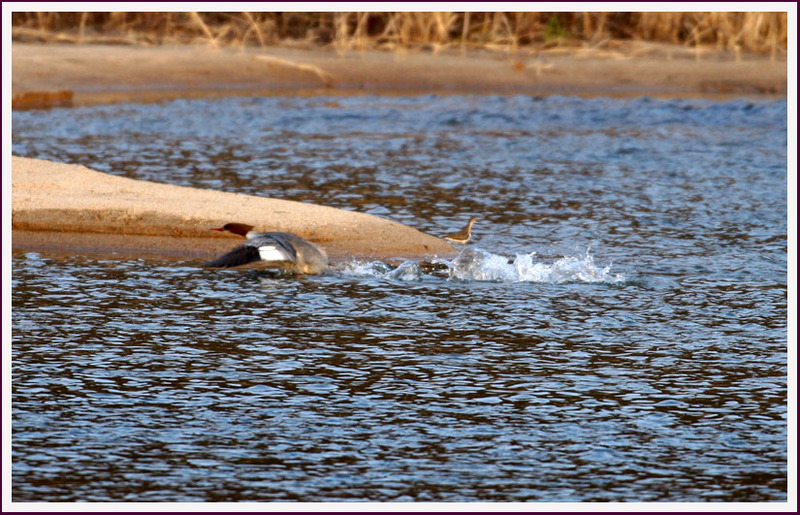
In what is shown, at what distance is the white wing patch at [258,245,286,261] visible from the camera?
876 centimetres

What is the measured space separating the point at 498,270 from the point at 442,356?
209 cm

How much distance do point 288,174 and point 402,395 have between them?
25.1 ft

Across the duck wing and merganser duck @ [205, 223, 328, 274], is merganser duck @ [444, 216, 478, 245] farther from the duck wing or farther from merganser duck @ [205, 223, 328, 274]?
the duck wing

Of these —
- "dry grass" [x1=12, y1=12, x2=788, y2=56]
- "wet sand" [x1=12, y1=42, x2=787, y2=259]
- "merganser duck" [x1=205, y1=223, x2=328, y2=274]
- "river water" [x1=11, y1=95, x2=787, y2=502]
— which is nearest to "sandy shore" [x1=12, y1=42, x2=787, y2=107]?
"wet sand" [x1=12, y1=42, x2=787, y2=259]

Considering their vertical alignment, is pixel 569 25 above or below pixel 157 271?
above

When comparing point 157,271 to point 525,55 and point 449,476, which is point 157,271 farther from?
point 525,55

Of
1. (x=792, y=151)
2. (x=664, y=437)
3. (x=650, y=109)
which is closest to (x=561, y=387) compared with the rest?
(x=664, y=437)

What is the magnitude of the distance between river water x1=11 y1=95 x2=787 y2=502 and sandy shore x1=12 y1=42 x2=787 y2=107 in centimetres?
691

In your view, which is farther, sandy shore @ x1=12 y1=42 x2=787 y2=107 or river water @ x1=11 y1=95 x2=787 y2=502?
sandy shore @ x1=12 y1=42 x2=787 y2=107

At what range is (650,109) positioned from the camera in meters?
19.1

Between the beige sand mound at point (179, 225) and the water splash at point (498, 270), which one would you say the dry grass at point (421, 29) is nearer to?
the beige sand mound at point (179, 225)

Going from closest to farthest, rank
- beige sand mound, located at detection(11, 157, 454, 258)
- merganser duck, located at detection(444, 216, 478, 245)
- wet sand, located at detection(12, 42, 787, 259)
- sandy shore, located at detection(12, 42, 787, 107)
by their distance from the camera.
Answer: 1. beige sand mound, located at detection(11, 157, 454, 258)
2. merganser duck, located at detection(444, 216, 478, 245)
3. wet sand, located at detection(12, 42, 787, 259)
4. sandy shore, located at detection(12, 42, 787, 107)

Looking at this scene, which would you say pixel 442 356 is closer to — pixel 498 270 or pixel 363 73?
pixel 498 270

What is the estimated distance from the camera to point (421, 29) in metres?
22.5
